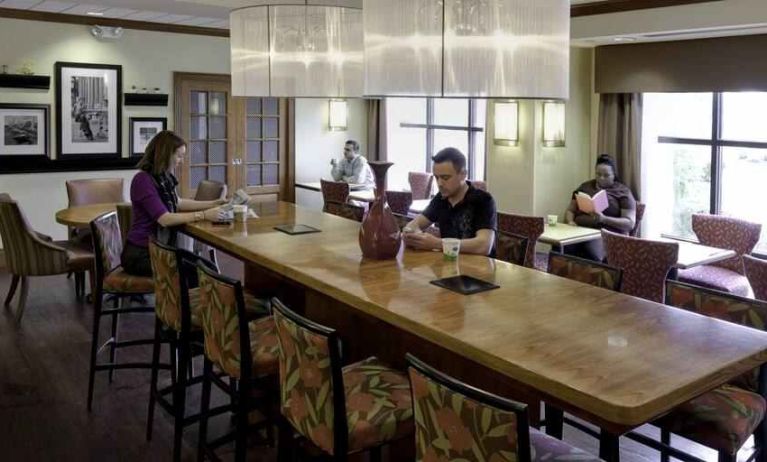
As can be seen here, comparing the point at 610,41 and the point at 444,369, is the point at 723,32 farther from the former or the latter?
the point at 444,369

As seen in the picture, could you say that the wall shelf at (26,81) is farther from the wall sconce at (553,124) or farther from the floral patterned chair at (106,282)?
the wall sconce at (553,124)

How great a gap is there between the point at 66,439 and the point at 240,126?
5.88 meters

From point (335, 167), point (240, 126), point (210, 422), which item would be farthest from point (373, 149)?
point (210, 422)

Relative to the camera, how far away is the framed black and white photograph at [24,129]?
7.25m

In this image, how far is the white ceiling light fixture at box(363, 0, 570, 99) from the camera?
2.52m

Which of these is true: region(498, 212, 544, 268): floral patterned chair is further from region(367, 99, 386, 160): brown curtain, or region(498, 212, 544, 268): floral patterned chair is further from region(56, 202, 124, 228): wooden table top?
region(367, 99, 386, 160): brown curtain

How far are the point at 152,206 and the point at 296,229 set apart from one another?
82cm

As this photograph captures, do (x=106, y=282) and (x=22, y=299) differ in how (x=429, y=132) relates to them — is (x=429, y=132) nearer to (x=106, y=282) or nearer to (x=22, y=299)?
(x=22, y=299)

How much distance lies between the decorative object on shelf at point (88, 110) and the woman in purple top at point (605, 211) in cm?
491

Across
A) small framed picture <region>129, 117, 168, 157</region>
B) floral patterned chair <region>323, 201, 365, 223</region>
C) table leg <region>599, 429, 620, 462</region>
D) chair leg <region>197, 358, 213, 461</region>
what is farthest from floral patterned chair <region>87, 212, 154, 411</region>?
small framed picture <region>129, 117, 168, 157</region>

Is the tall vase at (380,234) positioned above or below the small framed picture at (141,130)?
below

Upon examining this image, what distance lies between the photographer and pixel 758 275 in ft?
12.6

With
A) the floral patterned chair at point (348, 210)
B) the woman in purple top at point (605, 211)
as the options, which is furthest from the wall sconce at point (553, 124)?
the floral patterned chair at point (348, 210)

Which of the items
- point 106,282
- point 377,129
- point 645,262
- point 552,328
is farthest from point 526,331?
point 377,129
